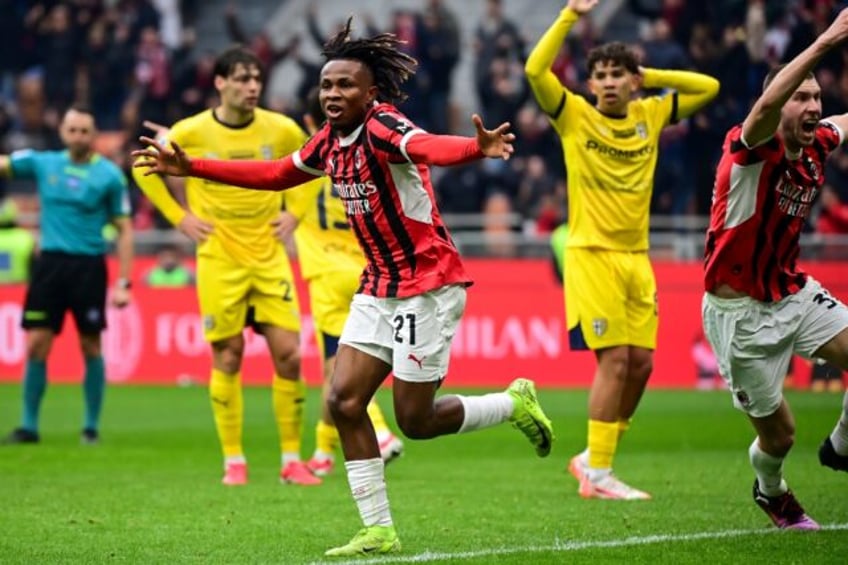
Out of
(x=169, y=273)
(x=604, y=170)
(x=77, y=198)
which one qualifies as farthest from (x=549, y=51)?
(x=169, y=273)

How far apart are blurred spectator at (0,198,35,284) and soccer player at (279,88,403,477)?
33.4 feet

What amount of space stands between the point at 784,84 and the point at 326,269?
516cm

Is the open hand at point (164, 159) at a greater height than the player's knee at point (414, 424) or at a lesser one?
greater

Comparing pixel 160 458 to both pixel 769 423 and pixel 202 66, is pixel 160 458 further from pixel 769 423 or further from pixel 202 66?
pixel 202 66

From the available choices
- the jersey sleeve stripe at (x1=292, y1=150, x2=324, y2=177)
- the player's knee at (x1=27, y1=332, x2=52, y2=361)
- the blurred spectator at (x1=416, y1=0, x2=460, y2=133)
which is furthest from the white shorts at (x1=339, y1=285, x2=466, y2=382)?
the blurred spectator at (x1=416, y1=0, x2=460, y2=133)

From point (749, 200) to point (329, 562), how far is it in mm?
2750

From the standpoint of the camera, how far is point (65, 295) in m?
14.1

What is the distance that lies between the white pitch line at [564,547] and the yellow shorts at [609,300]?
2.18 meters

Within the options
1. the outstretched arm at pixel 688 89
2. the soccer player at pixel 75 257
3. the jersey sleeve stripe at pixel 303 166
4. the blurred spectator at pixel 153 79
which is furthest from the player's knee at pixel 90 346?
the blurred spectator at pixel 153 79

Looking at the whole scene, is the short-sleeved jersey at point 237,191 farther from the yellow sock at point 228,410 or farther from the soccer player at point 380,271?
the soccer player at point 380,271

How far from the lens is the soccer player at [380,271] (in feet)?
25.2

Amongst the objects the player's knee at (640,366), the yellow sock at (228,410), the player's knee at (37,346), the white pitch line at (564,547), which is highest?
the player's knee at (640,366)

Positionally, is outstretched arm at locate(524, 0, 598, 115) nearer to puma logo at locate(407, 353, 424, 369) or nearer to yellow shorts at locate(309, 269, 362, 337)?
yellow shorts at locate(309, 269, 362, 337)

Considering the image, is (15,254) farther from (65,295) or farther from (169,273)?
Result: (65,295)
